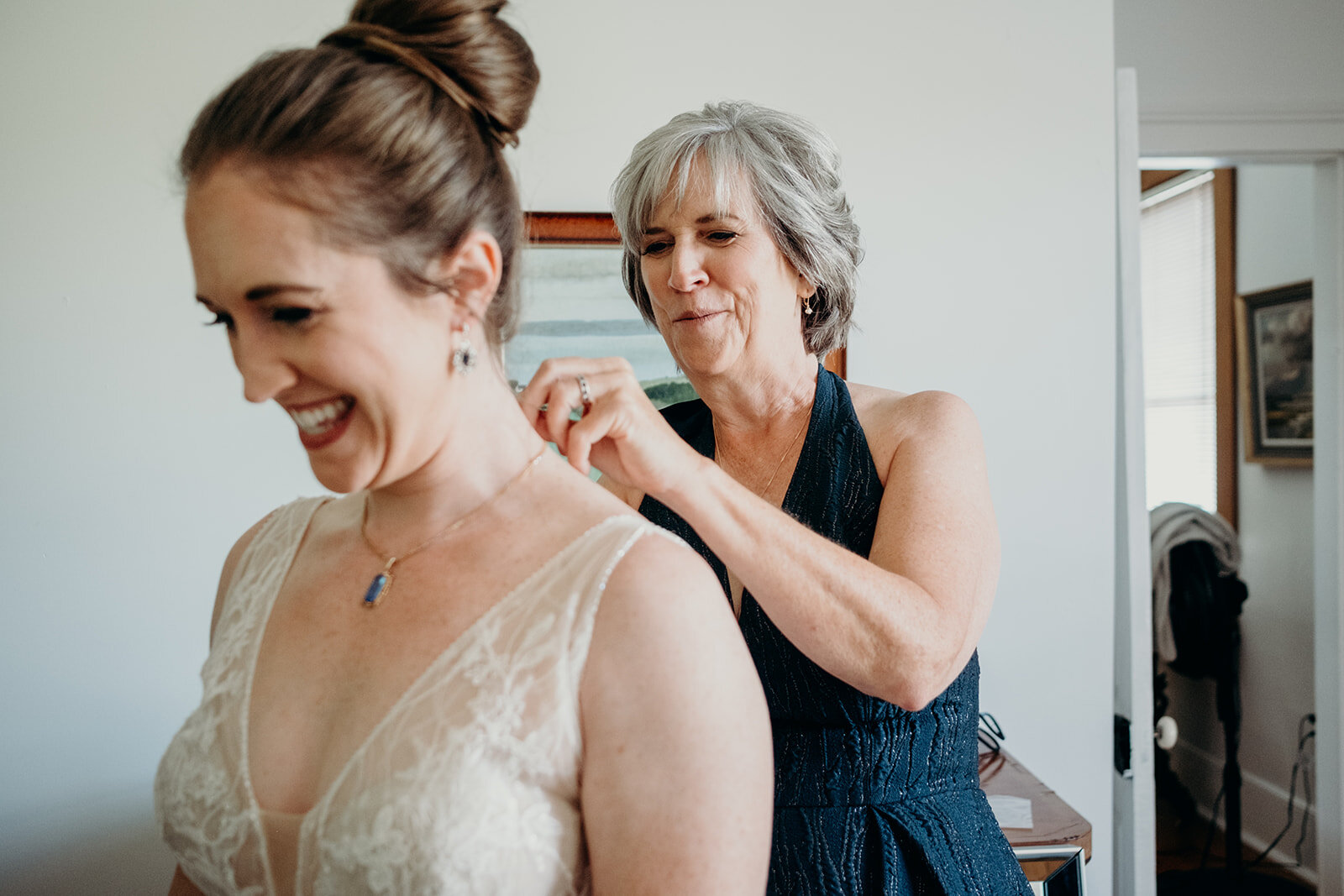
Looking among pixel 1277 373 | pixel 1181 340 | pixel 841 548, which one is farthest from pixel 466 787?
pixel 1181 340

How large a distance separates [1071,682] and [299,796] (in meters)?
2.14

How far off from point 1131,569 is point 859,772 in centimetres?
139

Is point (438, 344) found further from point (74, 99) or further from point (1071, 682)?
point (1071, 682)

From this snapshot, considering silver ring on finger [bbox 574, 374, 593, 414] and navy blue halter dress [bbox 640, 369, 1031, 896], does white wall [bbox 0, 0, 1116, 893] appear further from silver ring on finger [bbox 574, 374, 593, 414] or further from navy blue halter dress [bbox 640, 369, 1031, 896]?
silver ring on finger [bbox 574, 374, 593, 414]

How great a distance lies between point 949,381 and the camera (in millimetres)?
2383

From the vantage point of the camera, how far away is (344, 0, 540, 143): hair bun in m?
0.81

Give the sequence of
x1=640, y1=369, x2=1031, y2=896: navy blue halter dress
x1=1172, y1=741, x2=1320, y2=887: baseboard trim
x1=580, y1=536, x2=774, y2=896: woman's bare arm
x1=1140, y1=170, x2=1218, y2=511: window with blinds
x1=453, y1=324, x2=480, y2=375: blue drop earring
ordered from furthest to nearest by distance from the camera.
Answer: x1=1140, y1=170, x2=1218, y2=511: window with blinds
x1=1172, y1=741, x2=1320, y2=887: baseboard trim
x1=640, y1=369, x2=1031, y2=896: navy blue halter dress
x1=453, y1=324, x2=480, y2=375: blue drop earring
x1=580, y1=536, x2=774, y2=896: woman's bare arm

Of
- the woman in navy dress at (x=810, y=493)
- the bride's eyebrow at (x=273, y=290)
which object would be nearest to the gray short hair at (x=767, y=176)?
the woman in navy dress at (x=810, y=493)

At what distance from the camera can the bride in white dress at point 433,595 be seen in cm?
74

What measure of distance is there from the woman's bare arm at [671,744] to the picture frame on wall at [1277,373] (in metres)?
3.79

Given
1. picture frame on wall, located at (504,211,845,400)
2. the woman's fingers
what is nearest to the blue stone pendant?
the woman's fingers

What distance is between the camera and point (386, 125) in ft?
2.56

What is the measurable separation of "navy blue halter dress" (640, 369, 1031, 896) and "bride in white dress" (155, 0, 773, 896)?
1.49 ft

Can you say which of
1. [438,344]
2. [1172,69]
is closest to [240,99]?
[438,344]
